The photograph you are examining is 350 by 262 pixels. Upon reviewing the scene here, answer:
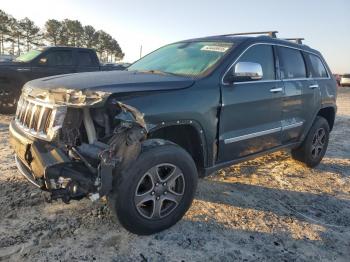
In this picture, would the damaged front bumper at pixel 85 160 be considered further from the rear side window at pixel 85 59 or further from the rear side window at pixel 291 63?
the rear side window at pixel 85 59

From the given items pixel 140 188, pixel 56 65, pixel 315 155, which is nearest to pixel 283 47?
pixel 315 155

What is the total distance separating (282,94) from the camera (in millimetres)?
4863

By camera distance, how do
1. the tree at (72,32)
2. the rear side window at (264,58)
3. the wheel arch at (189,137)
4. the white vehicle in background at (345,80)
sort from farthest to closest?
the tree at (72,32), the white vehicle in background at (345,80), the rear side window at (264,58), the wheel arch at (189,137)

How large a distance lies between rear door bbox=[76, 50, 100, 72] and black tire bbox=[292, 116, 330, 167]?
22.6 ft

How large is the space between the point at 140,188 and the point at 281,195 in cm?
217

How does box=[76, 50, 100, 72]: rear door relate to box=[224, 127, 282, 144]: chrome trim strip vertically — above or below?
above

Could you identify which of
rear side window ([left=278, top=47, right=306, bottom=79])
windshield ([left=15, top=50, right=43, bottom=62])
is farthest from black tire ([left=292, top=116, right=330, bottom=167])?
windshield ([left=15, top=50, right=43, bottom=62])

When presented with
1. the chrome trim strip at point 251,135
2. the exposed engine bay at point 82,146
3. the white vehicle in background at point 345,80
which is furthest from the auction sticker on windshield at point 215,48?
the white vehicle in background at point 345,80

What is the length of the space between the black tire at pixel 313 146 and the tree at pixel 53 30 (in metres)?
61.8

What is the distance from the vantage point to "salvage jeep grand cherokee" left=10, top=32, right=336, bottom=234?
10.3 feet

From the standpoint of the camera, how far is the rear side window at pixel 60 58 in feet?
34.2

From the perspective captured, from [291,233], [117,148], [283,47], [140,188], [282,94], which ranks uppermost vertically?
[283,47]

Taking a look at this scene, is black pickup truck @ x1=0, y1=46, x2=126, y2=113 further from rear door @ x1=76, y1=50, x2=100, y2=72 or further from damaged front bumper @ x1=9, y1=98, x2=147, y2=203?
damaged front bumper @ x1=9, y1=98, x2=147, y2=203

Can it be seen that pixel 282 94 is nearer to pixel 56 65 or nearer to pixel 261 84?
pixel 261 84
